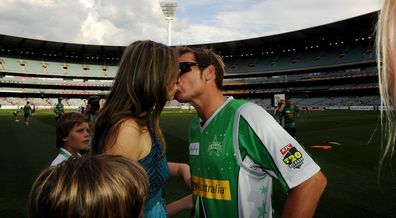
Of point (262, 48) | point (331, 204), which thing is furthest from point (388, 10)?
point (262, 48)

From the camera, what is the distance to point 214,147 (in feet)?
8.02

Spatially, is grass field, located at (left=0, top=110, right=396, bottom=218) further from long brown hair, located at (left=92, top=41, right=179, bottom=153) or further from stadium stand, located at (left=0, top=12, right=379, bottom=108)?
stadium stand, located at (left=0, top=12, right=379, bottom=108)

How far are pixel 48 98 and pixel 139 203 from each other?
291ft

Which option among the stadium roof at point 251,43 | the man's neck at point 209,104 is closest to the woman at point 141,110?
the man's neck at point 209,104

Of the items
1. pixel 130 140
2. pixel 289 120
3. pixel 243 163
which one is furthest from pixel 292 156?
pixel 289 120

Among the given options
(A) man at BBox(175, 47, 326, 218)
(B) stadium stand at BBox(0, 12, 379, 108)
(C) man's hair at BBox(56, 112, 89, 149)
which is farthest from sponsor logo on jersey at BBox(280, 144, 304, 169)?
(B) stadium stand at BBox(0, 12, 379, 108)

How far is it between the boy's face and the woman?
7.55 feet

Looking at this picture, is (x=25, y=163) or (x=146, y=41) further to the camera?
(x=25, y=163)

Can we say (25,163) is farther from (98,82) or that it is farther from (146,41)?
(98,82)

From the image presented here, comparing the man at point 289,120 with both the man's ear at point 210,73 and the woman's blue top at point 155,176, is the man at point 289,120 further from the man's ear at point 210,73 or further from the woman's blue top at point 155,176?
the woman's blue top at point 155,176

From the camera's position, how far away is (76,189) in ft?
4.25

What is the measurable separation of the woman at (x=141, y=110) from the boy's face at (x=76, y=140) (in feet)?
7.55

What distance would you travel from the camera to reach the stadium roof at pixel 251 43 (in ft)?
199

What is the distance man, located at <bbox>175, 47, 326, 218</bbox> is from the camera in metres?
2.04
